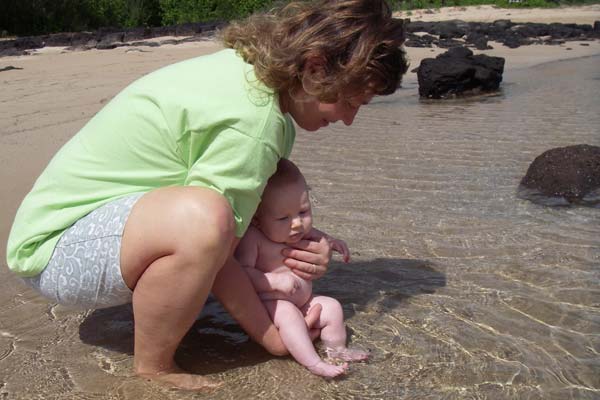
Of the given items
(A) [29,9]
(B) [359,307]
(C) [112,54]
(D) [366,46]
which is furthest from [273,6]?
(A) [29,9]

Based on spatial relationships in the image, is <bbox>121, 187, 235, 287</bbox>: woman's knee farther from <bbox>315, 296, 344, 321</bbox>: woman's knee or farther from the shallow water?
<bbox>315, 296, 344, 321</bbox>: woman's knee

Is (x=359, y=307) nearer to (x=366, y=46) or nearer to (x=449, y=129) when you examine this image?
(x=366, y=46)

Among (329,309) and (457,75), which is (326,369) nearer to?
(329,309)

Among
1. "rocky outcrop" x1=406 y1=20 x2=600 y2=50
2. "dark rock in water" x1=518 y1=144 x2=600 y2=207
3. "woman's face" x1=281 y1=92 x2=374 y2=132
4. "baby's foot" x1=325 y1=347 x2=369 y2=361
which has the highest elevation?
"woman's face" x1=281 y1=92 x2=374 y2=132

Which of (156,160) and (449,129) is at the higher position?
(156,160)

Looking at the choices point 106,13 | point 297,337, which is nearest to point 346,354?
point 297,337

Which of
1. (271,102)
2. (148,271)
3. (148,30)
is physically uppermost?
(271,102)

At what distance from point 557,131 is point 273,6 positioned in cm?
444

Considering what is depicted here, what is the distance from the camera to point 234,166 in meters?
2.01

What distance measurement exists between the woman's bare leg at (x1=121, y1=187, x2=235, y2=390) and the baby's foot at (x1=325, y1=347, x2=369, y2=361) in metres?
0.55

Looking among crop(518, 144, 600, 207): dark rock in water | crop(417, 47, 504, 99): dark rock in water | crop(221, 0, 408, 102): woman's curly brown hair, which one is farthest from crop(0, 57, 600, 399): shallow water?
crop(417, 47, 504, 99): dark rock in water

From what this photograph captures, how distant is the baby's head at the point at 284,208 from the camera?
2.37 m

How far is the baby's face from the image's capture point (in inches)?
93.4

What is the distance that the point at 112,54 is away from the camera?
13734mm
